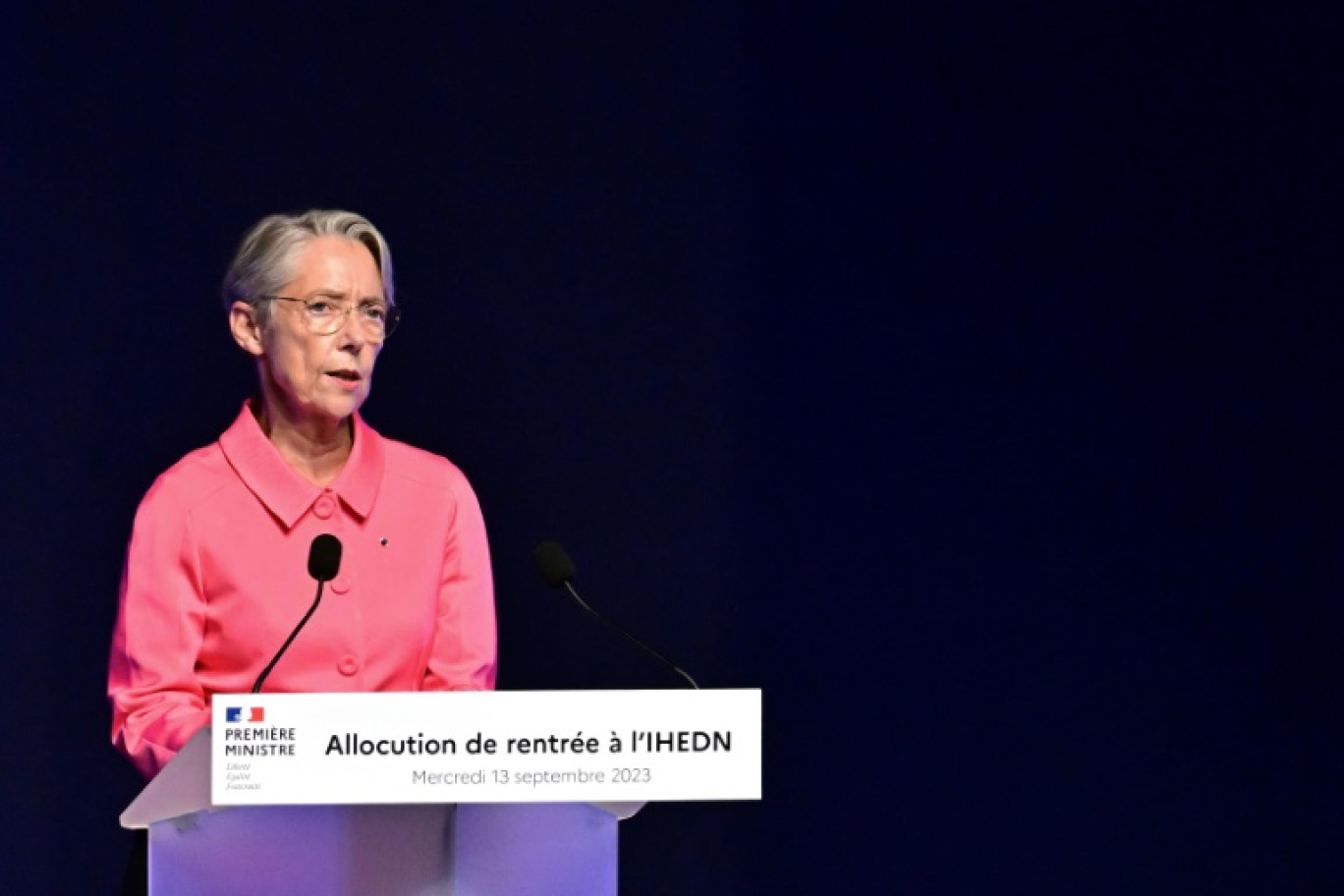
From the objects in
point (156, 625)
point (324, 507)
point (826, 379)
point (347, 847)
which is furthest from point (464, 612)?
point (826, 379)

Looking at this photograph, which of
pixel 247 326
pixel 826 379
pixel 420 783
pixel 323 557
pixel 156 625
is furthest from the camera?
pixel 826 379

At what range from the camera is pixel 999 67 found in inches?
160

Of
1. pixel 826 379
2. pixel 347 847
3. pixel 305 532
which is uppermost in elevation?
pixel 826 379

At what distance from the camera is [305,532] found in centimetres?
277

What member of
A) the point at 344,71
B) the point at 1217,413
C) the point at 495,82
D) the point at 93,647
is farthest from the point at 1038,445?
the point at 93,647

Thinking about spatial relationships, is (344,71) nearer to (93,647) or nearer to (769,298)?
(769,298)

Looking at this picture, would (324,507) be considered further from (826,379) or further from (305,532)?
(826,379)

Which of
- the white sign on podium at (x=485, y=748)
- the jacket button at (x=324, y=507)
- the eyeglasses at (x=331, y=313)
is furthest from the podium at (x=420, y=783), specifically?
the eyeglasses at (x=331, y=313)

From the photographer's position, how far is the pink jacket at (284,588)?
2.66 metres

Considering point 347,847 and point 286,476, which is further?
point 286,476

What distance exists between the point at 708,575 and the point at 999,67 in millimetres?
1255

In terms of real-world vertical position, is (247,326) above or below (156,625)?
above

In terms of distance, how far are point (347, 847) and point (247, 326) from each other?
1054 millimetres

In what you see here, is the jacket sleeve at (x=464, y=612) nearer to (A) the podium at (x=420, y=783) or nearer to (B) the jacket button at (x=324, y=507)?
(B) the jacket button at (x=324, y=507)
